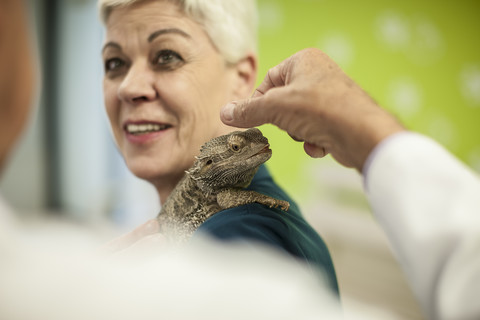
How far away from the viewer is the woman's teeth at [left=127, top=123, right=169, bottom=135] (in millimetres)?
905

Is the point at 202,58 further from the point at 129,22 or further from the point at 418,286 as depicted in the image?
the point at 418,286

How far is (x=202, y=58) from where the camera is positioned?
946 millimetres

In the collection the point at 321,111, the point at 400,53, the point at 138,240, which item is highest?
the point at 400,53

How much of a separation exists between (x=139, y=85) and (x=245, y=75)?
341mm

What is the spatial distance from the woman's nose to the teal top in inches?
13.9

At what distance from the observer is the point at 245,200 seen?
3.09 ft

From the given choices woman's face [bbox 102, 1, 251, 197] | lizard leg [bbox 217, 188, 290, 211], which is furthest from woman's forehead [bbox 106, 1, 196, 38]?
lizard leg [bbox 217, 188, 290, 211]

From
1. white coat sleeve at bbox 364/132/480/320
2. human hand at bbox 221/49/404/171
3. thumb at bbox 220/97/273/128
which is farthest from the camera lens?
thumb at bbox 220/97/273/128

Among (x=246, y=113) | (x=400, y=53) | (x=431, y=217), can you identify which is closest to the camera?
(x=431, y=217)

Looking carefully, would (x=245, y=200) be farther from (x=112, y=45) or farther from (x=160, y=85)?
(x=112, y=45)

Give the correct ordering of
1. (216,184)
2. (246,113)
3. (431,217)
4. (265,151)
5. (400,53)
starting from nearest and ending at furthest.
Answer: (431,217) → (246,113) → (265,151) → (216,184) → (400,53)

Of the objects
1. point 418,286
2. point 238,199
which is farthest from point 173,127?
point 418,286

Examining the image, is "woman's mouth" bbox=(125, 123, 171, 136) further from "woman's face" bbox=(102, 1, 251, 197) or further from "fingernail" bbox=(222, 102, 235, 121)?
"fingernail" bbox=(222, 102, 235, 121)

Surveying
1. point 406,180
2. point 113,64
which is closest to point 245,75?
point 113,64
